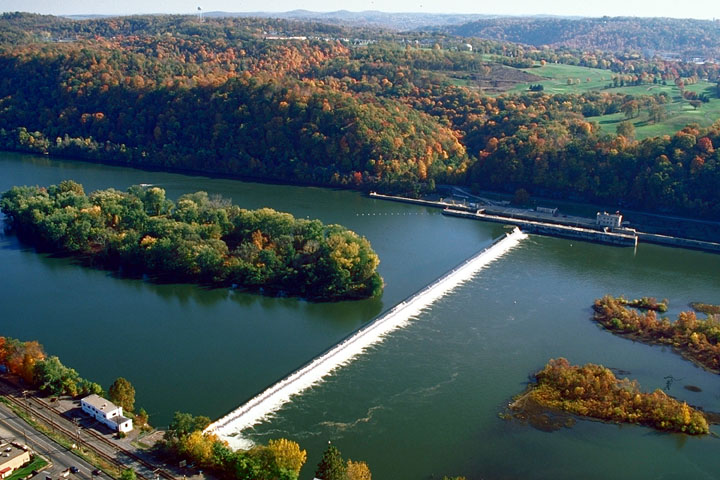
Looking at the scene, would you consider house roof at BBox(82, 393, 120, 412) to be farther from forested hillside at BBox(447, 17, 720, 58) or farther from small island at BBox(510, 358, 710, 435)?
forested hillside at BBox(447, 17, 720, 58)

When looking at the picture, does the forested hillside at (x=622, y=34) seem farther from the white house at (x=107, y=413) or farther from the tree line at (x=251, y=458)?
the white house at (x=107, y=413)

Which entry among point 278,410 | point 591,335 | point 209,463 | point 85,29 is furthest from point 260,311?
point 85,29

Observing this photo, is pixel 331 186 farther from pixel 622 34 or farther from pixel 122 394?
pixel 622 34

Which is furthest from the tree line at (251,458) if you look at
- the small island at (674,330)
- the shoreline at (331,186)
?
the shoreline at (331,186)

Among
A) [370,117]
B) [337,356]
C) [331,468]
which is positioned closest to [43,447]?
[331,468]

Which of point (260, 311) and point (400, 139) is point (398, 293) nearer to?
point (260, 311)
